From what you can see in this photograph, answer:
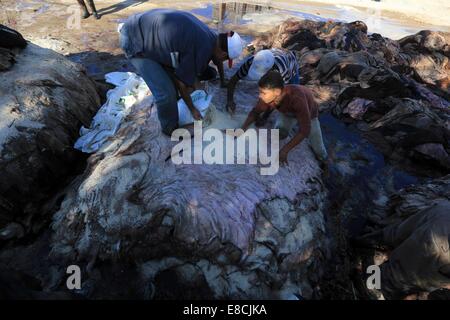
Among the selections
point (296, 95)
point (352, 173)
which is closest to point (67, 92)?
point (296, 95)

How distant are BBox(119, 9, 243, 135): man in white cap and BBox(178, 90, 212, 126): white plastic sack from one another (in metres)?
0.19

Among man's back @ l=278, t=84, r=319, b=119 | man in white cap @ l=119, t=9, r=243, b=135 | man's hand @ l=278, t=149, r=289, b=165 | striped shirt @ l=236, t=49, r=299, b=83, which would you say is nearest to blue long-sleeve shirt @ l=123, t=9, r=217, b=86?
man in white cap @ l=119, t=9, r=243, b=135

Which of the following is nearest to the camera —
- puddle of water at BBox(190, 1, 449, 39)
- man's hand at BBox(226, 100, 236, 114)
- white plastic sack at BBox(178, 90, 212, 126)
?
white plastic sack at BBox(178, 90, 212, 126)

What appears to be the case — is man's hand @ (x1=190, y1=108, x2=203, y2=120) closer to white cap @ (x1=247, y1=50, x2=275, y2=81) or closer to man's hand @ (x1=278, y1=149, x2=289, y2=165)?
white cap @ (x1=247, y1=50, x2=275, y2=81)

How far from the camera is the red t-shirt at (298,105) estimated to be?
115 inches

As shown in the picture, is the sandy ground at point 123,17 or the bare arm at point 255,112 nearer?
the bare arm at point 255,112

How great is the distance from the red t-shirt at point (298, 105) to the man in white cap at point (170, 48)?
0.56 m

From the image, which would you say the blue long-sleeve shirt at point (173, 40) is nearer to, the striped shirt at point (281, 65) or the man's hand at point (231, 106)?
the striped shirt at point (281, 65)

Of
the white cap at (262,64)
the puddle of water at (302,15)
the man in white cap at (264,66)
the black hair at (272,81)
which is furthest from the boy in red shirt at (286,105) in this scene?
the puddle of water at (302,15)

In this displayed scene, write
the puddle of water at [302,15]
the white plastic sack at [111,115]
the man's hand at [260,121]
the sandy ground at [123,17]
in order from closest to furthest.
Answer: the man's hand at [260,121], the white plastic sack at [111,115], the sandy ground at [123,17], the puddle of water at [302,15]

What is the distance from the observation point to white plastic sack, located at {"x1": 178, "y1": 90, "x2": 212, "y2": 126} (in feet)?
→ 10.7

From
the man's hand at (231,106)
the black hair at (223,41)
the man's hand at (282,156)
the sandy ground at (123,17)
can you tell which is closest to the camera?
the black hair at (223,41)
